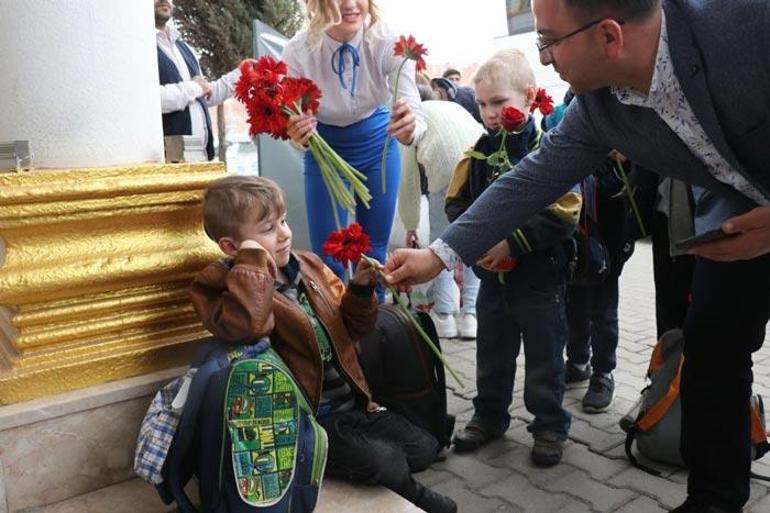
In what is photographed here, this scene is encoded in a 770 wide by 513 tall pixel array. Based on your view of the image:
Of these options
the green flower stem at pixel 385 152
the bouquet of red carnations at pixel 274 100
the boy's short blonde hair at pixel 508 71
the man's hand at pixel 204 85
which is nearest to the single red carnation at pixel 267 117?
the bouquet of red carnations at pixel 274 100

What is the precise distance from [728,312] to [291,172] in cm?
457

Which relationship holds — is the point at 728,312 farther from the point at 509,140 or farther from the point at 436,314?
the point at 436,314

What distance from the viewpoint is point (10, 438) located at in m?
1.78

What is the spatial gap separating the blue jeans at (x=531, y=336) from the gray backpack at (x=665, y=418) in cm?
27

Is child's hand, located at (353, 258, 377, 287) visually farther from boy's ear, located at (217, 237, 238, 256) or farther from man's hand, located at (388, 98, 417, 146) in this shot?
man's hand, located at (388, 98, 417, 146)

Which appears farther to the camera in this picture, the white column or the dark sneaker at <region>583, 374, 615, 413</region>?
the dark sneaker at <region>583, 374, 615, 413</region>

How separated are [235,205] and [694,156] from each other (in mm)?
1244

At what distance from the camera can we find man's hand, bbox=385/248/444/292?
2105 millimetres

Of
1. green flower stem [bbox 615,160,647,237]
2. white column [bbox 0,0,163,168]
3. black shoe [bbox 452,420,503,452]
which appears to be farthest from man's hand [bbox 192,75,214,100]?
black shoe [bbox 452,420,503,452]

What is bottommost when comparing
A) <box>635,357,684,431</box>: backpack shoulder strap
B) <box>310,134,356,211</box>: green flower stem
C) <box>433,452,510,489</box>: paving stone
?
<box>433,452,510,489</box>: paving stone

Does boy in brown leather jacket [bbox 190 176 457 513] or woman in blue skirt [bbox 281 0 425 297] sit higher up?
woman in blue skirt [bbox 281 0 425 297]

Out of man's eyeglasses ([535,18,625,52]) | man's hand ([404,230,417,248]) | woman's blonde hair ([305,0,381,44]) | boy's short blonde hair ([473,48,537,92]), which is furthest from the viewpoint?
man's hand ([404,230,417,248])

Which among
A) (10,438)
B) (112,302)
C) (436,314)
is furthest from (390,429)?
(436,314)

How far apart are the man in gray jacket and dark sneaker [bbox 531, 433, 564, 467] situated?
565 mm
